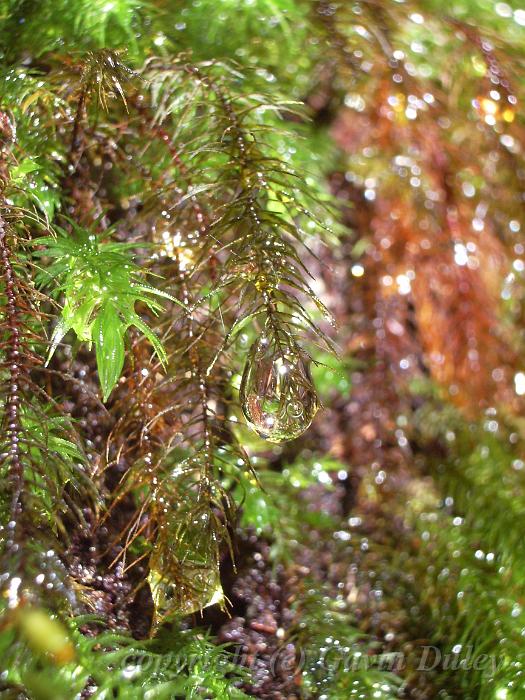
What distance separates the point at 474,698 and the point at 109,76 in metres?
0.78

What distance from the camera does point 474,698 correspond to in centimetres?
73

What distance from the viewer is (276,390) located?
62cm

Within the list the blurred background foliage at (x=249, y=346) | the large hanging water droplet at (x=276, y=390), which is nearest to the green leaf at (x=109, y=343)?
the blurred background foliage at (x=249, y=346)

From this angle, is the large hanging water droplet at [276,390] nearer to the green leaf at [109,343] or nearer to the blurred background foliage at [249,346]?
the blurred background foliage at [249,346]

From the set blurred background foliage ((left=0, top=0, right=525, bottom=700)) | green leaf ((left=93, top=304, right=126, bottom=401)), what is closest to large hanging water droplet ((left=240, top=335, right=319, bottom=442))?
blurred background foliage ((left=0, top=0, right=525, bottom=700))

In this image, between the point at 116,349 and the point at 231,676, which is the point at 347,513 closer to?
the point at 231,676

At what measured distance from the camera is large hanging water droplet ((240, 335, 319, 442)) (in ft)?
2.04

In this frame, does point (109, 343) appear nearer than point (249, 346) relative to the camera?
Yes

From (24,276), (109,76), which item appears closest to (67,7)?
(109,76)

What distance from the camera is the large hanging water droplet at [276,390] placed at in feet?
2.04

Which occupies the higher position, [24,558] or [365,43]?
[365,43]

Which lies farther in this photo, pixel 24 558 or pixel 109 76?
pixel 109 76

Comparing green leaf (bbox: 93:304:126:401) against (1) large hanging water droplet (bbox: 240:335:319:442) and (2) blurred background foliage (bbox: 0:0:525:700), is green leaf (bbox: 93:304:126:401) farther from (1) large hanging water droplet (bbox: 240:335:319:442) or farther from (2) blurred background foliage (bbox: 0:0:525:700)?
(1) large hanging water droplet (bbox: 240:335:319:442)

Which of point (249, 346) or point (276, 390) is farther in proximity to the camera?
point (249, 346)
